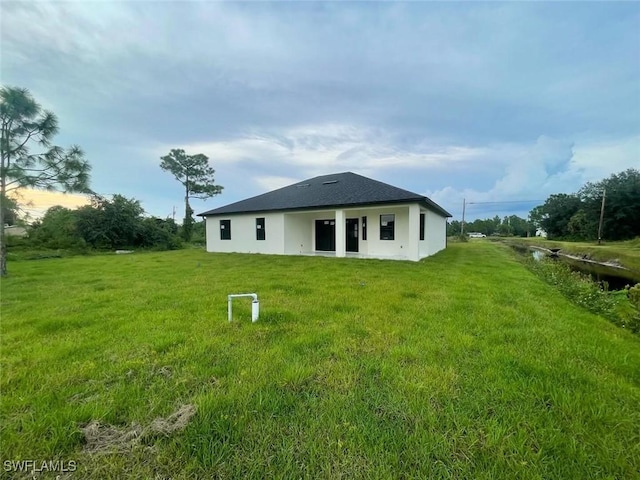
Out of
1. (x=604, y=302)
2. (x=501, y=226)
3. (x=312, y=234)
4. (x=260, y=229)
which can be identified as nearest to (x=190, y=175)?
(x=260, y=229)

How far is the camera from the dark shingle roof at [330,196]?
37.7ft

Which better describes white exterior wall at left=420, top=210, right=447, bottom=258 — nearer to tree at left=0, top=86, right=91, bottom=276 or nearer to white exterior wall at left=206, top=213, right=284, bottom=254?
white exterior wall at left=206, top=213, right=284, bottom=254

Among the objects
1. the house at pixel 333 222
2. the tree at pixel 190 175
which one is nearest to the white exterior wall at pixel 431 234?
the house at pixel 333 222

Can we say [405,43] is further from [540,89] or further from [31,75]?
[31,75]

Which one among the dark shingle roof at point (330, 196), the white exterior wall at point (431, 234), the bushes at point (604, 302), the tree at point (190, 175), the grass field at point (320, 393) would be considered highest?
the tree at point (190, 175)

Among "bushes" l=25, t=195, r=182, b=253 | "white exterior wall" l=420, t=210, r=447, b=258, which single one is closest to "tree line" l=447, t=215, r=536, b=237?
"white exterior wall" l=420, t=210, r=447, b=258

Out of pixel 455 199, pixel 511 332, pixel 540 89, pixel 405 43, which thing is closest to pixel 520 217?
pixel 455 199

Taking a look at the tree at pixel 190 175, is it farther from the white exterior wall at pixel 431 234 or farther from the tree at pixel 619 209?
the tree at pixel 619 209

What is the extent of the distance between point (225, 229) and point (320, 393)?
15395 mm

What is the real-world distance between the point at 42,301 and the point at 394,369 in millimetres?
6638

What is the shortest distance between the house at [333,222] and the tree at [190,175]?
12308mm

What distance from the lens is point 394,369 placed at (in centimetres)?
263

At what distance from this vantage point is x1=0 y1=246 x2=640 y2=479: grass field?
161 cm

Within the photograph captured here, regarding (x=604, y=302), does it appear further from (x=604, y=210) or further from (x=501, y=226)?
(x=501, y=226)
